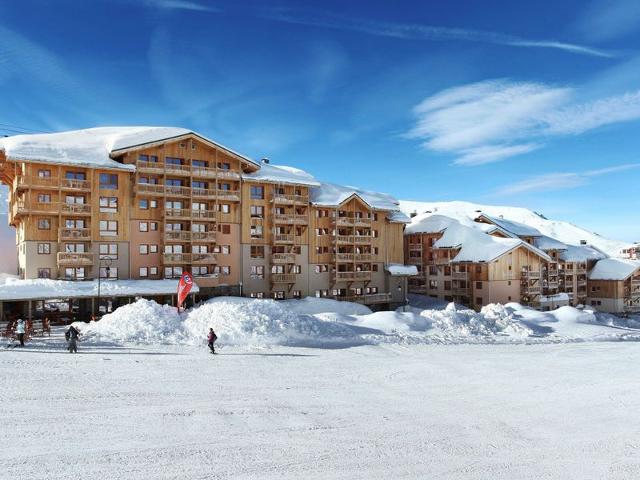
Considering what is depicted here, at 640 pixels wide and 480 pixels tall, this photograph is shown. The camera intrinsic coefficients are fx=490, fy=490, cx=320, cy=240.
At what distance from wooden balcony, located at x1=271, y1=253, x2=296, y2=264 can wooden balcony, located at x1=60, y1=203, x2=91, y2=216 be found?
16225mm

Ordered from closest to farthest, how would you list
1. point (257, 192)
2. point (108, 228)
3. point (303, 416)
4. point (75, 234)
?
point (303, 416), point (75, 234), point (108, 228), point (257, 192)

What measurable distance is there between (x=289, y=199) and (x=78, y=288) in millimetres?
20006

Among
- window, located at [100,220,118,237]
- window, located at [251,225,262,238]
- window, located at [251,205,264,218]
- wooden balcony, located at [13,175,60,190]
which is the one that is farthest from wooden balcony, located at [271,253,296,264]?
wooden balcony, located at [13,175,60,190]

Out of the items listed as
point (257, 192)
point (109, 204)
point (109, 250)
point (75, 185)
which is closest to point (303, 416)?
point (109, 250)

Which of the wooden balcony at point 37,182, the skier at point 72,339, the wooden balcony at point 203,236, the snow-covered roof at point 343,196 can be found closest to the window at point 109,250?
the wooden balcony at point 37,182

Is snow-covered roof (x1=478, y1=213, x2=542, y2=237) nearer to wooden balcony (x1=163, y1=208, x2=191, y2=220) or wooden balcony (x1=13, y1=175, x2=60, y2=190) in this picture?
wooden balcony (x1=163, y1=208, x2=191, y2=220)

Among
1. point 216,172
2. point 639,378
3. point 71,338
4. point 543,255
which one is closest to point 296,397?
point 71,338

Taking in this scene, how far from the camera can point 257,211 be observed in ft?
152

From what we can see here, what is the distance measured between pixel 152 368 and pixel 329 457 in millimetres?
11103

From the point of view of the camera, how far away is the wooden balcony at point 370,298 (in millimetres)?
50719

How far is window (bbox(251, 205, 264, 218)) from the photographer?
1811 inches

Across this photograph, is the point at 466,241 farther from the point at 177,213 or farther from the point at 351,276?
the point at 177,213

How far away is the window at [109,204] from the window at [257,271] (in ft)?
42.7

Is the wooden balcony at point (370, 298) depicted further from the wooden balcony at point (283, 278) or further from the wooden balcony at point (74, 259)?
the wooden balcony at point (74, 259)
